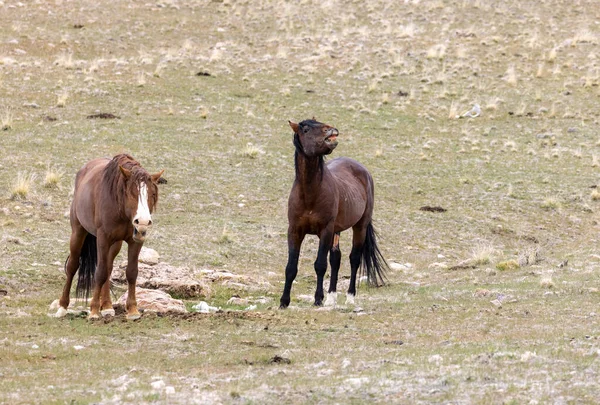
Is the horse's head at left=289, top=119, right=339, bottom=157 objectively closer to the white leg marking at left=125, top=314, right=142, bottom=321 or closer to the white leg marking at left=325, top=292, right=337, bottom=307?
the white leg marking at left=325, top=292, right=337, bottom=307

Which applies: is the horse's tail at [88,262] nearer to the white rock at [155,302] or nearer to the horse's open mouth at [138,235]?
the white rock at [155,302]

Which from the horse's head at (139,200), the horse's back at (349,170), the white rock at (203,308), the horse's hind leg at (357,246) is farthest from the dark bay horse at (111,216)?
the horse's hind leg at (357,246)

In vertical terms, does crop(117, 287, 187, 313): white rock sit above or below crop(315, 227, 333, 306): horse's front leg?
below

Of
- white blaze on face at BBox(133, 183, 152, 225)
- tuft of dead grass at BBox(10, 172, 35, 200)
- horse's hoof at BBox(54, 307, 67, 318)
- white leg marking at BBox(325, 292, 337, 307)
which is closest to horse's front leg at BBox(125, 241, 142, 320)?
white blaze on face at BBox(133, 183, 152, 225)

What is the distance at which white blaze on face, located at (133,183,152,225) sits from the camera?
10.2 meters

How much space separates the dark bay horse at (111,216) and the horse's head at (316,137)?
88.6 inches

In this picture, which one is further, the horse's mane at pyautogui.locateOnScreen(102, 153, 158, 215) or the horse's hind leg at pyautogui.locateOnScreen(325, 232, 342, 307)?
the horse's hind leg at pyautogui.locateOnScreen(325, 232, 342, 307)

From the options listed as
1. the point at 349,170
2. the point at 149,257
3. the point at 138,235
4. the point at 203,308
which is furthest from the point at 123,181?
the point at 149,257

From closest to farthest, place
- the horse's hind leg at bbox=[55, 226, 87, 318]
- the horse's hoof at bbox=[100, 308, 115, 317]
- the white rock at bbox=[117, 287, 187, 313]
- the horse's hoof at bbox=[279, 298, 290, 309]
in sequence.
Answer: the horse's hoof at bbox=[100, 308, 115, 317] < the white rock at bbox=[117, 287, 187, 313] < the horse's hind leg at bbox=[55, 226, 87, 318] < the horse's hoof at bbox=[279, 298, 290, 309]

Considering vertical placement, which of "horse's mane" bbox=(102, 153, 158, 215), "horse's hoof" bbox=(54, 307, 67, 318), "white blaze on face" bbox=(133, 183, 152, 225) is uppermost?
"horse's mane" bbox=(102, 153, 158, 215)

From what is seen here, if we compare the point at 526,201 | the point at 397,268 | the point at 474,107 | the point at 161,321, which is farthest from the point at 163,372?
the point at 474,107

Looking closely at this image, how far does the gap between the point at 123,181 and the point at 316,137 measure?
9.02ft

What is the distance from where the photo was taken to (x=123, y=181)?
10.7 meters

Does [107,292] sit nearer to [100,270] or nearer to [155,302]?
[100,270]
